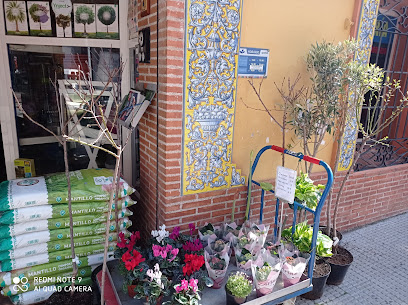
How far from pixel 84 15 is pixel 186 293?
3.40 m

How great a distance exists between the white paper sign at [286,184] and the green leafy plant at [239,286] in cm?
82

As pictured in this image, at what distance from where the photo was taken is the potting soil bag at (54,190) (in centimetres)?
288

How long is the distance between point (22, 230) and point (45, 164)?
1462 millimetres

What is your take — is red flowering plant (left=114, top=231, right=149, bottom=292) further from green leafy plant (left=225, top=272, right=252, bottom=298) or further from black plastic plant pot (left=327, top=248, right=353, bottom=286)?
black plastic plant pot (left=327, top=248, right=353, bottom=286)

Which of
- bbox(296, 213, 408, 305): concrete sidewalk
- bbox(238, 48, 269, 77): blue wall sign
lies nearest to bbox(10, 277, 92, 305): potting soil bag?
bbox(296, 213, 408, 305): concrete sidewalk

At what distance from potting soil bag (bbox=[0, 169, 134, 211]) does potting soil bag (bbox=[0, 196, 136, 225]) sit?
0.05 m

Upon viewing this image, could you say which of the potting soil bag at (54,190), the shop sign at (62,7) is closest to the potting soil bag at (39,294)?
the potting soil bag at (54,190)

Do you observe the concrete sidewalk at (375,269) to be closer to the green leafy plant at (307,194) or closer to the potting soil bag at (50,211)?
the green leafy plant at (307,194)

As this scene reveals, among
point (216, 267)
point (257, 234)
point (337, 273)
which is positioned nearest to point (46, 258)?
point (216, 267)

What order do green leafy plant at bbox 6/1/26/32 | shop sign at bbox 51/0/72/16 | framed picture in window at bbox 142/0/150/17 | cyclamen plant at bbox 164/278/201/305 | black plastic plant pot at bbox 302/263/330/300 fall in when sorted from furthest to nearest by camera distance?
shop sign at bbox 51/0/72/16, green leafy plant at bbox 6/1/26/32, black plastic plant pot at bbox 302/263/330/300, framed picture in window at bbox 142/0/150/17, cyclamen plant at bbox 164/278/201/305

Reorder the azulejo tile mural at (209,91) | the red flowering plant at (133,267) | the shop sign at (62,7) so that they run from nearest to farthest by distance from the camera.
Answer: the red flowering plant at (133,267) → the azulejo tile mural at (209,91) → the shop sign at (62,7)

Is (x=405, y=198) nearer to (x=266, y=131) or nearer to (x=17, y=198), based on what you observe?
(x=266, y=131)

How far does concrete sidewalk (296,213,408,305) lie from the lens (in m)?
3.38

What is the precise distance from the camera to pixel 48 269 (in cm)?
306
